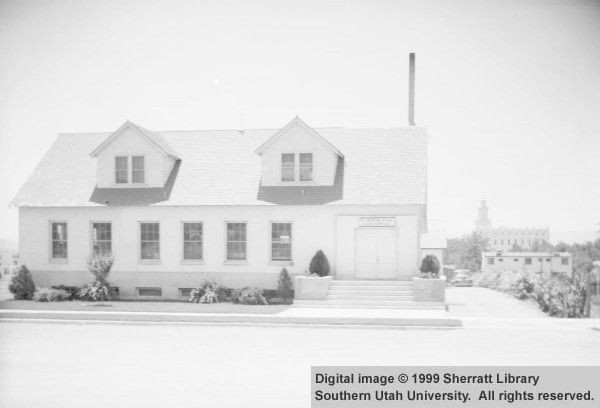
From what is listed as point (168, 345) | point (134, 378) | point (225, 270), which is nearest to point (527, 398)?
point (134, 378)

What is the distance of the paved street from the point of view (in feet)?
30.6

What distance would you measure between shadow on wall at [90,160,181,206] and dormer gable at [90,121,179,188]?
0.68 ft

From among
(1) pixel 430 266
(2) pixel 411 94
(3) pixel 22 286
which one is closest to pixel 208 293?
(3) pixel 22 286

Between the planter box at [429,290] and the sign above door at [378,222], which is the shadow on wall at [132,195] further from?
the planter box at [429,290]

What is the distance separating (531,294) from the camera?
2755cm

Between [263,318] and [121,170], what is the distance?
1259 cm

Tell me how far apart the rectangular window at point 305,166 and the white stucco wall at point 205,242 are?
1.85 metres

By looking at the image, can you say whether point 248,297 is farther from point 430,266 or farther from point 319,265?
point 430,266

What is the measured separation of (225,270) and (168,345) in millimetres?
11410

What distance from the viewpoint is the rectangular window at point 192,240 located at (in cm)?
2577

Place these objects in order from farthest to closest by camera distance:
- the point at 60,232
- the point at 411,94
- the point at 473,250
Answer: the point at 473,250 → the point at 411,94 → the point at 60,232

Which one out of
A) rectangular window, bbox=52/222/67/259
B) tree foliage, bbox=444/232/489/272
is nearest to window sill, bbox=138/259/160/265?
rectangular window, bbox=52/222/67/259

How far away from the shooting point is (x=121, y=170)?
27.3 m

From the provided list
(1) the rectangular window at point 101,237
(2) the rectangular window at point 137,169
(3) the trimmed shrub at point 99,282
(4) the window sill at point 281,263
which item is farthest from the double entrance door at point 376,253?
(1) the rectangular window at point 101,237
